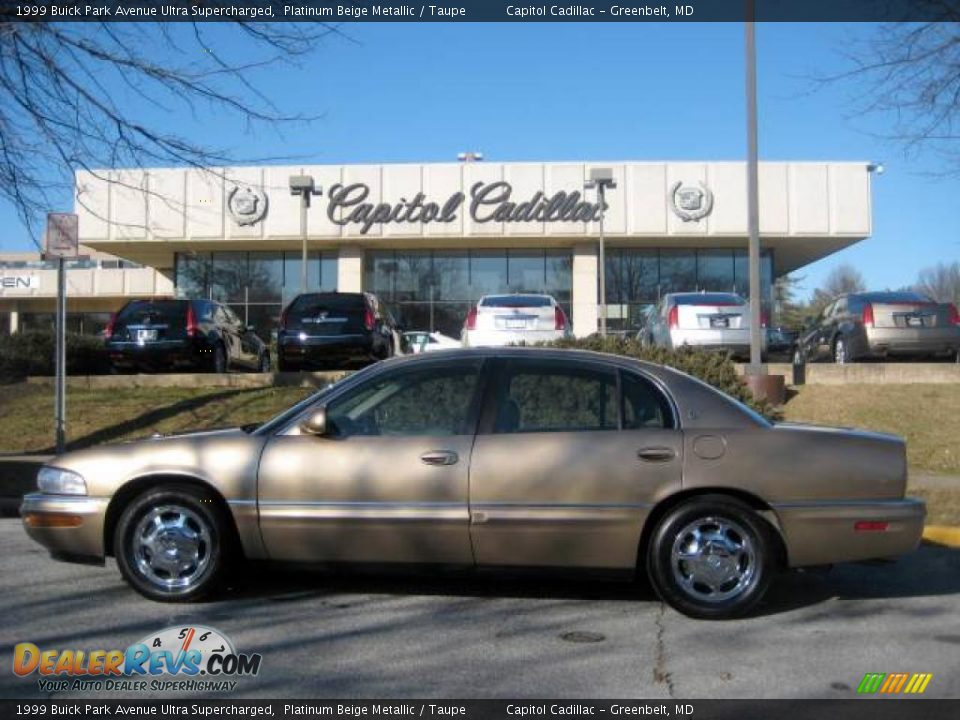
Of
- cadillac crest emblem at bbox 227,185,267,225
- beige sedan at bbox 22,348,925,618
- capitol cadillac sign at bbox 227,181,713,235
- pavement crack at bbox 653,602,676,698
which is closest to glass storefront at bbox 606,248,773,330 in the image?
capitol cadillac sign at bbox 227,181,713,235

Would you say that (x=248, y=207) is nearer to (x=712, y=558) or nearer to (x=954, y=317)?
(x=954, y=317)

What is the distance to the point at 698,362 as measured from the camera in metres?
11.2

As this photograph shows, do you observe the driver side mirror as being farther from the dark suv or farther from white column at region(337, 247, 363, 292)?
white column at region(337, 247, 363, 292)

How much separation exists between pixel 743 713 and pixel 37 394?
43.0ft

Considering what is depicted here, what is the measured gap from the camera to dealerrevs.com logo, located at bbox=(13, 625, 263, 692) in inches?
168

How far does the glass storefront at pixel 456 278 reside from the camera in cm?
3203

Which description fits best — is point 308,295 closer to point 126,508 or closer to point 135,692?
point 126,508

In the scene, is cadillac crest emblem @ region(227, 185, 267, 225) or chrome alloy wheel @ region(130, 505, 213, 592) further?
cadillac crest emblem @ region(227, 185, 267, 225)

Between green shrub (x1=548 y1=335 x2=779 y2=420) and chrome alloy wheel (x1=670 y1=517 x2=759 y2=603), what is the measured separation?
5306 millimetres

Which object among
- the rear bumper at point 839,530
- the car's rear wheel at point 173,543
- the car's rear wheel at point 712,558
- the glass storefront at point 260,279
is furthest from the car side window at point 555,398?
the glass storefront at point 260,279

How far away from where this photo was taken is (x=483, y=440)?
17.6 ft

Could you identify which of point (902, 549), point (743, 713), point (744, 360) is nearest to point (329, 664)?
point (743, 713)

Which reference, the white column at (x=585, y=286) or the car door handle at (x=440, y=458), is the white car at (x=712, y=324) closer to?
the car door handle at (x=440, y=458)

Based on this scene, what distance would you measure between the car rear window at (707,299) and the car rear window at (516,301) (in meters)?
2.45
